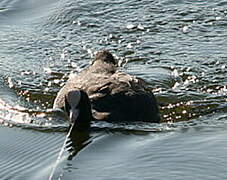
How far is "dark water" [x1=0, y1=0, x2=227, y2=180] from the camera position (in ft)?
23.6

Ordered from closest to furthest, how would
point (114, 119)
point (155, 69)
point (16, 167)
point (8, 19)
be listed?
point (16, 167) < point (114, 119) < point (155, 69) < point (8, 19)

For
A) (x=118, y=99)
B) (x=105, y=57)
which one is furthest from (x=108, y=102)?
(x=105, y=57)

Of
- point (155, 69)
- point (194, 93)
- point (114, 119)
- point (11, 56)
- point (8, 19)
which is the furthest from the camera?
point (8, 19)

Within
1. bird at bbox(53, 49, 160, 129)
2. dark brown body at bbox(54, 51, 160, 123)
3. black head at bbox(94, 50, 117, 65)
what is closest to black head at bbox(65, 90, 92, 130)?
bird at bbox(53, 49, 160, 129)

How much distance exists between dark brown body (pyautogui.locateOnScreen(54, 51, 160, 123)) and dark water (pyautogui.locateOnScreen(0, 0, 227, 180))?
128 millimetres

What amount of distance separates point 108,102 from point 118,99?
12cm

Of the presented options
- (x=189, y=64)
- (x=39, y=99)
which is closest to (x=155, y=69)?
(x=189, y=64)

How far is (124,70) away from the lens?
10344 millimetres

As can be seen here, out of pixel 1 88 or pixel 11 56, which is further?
pixel 11 56

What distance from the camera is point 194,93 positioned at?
945 centimetres

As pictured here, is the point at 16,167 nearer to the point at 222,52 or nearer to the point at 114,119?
the point at 114,119

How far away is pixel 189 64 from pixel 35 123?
103 inches

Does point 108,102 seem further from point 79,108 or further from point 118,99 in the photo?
point 79,108

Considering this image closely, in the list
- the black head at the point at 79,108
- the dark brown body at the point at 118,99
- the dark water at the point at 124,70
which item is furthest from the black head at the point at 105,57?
the black head at the point at 79,108
